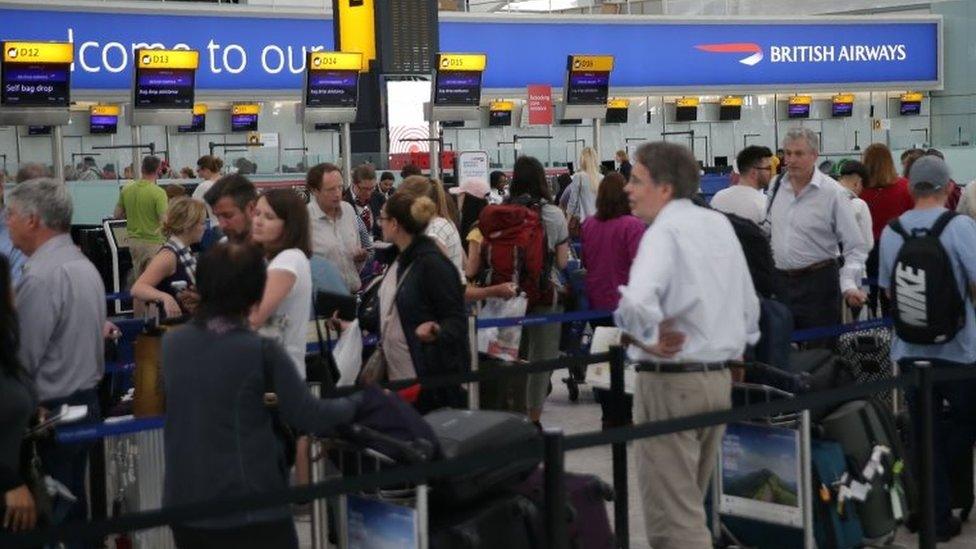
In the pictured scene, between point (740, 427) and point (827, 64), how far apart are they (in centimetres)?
3130

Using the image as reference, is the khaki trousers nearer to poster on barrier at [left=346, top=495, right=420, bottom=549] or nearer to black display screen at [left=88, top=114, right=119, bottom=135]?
poster on barrier at [left=346, top=495, right=420, bottom=549]

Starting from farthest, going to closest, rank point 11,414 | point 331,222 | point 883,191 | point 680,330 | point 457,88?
point 457,88, point 883,191, point 331,222, point 680,330, point 11,414

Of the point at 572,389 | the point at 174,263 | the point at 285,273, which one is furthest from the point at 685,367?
A: the point at 572,389

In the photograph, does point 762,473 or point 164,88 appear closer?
point 762,473

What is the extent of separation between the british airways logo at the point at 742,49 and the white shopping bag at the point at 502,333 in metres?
26.2

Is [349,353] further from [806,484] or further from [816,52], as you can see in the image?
[816,52]

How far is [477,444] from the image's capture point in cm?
457

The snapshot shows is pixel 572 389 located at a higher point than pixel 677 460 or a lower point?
lower

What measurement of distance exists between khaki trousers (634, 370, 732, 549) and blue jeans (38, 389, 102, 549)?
185 cm

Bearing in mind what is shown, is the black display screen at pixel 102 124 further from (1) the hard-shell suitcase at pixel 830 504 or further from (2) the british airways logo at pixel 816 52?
(1) the hard-shell suitcase at pixel 830 504

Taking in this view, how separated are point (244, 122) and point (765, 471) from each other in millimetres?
26306

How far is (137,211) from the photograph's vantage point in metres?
12.8

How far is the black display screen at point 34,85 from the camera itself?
14.9 m

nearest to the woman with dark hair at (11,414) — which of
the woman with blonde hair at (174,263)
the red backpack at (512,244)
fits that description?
the woman with blonde hair at (174,263)
